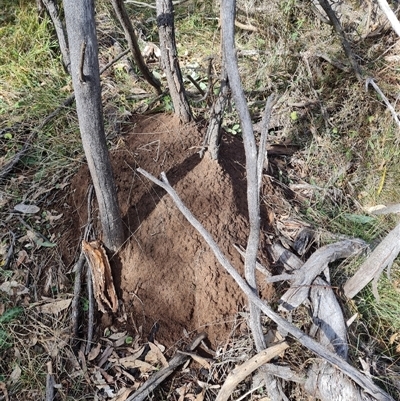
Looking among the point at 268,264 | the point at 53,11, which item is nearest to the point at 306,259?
the point at 268,264

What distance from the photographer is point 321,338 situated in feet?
6.68

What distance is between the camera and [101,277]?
86.3 inches

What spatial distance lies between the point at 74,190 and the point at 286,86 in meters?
1.70

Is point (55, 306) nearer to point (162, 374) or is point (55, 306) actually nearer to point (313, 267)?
point (162, 374)

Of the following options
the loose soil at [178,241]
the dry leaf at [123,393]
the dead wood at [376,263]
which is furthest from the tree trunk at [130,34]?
the dry leaf at [123,393]

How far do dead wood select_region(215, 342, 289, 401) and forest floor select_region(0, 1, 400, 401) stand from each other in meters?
0.11

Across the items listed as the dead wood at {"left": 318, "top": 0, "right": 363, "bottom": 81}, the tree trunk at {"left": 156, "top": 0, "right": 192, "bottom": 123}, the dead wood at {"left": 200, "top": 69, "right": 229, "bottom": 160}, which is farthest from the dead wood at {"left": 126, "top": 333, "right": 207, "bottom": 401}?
the dead wood at {"left": 318, "top": 0, "right": 363, "bottom": 81}

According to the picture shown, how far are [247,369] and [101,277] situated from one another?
82cm

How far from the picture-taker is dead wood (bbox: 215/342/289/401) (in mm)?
1966

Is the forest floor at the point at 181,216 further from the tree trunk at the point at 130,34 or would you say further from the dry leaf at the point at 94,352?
the tree trunk at the point at 130,34

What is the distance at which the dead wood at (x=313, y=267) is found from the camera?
213 cm

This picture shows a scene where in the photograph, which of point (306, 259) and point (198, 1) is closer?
point (306, 259)

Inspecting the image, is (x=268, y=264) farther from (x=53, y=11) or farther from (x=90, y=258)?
(x=53, y=11)

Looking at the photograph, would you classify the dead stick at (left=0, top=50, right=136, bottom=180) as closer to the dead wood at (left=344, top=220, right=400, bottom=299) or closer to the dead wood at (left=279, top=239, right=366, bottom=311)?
the dead wood at (left=279, top=239, right=366, bottom=311)
